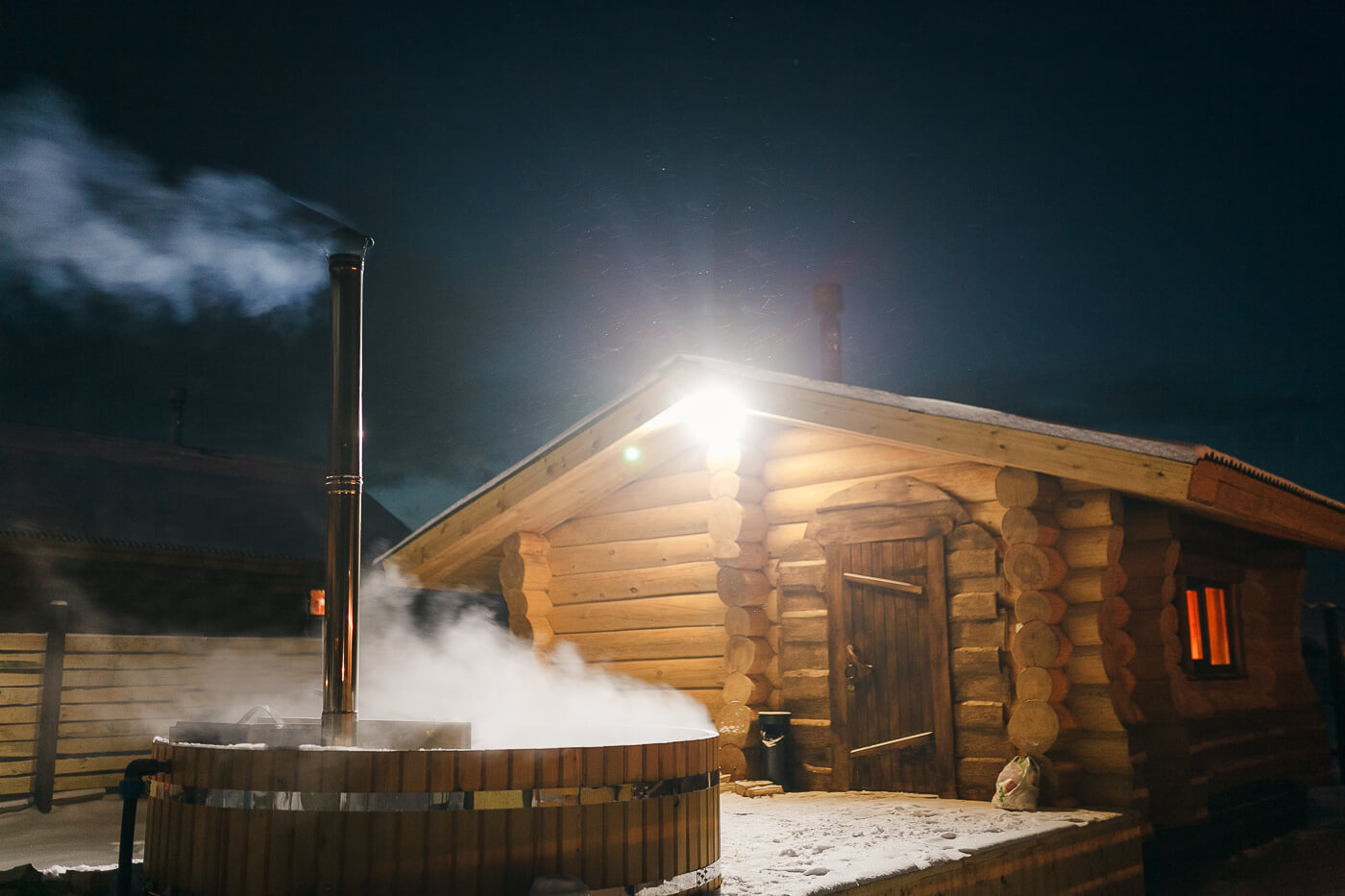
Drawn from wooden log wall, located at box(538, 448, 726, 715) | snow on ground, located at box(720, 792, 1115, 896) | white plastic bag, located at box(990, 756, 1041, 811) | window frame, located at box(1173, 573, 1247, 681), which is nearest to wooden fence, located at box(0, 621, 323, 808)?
wooden log wall, located at box(538, 448, 726, 715)

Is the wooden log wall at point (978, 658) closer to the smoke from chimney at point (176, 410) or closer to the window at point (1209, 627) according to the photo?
the window at point (1209, 627)

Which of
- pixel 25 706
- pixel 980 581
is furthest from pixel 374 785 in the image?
pixel 25 706

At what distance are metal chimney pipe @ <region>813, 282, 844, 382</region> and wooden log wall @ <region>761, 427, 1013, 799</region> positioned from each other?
2.82 meters

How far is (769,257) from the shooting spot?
20062 millimetres

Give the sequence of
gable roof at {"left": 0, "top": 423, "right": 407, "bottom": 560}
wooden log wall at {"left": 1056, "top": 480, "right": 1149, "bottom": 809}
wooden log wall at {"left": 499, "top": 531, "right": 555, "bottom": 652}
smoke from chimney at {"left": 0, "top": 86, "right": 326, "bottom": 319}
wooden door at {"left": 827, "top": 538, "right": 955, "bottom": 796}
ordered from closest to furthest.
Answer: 1. smoke from chimney at {"left": 0, "top": 86, "right": 326, "bottom": 319}
2. wooden log wall at {"left": 1056, "top": 480, "right": 1149, "bottom": 809}
3. wooden door at {"left": 827, "top": 538, "right": 955, "bottom": 796}
4. wooden log wall at {"left": 499, "top": 531, "right": 555, "bottom": 652}
5. gable roof at {"left": 0, "top": 423, "right": 407, "bottom": 560}

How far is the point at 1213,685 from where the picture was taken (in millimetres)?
9031

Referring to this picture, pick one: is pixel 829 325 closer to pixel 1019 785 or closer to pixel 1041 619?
pixel 1041 619

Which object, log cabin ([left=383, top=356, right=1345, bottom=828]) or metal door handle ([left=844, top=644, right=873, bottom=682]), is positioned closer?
log cabin ([left=383, top=356, right=1345, bottom=828])

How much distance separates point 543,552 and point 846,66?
40.8 feet

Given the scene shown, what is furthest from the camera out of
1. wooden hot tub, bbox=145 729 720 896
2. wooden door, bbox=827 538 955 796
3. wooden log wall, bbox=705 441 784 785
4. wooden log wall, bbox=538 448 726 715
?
wooden log wall, bbox=538 448 726 715

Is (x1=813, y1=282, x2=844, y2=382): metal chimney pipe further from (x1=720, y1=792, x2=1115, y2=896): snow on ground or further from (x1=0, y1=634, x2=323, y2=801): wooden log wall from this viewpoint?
(x1=0, y1=634, x2=323, y2=801): wooden log wall

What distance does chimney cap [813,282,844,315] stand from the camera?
11.8 meters

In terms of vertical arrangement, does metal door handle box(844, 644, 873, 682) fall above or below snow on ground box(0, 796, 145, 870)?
above

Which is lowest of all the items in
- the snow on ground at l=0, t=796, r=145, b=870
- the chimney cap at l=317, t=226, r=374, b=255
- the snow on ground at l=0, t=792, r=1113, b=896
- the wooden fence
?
the snow on ground at l=0, t=796, r=145, b=870
